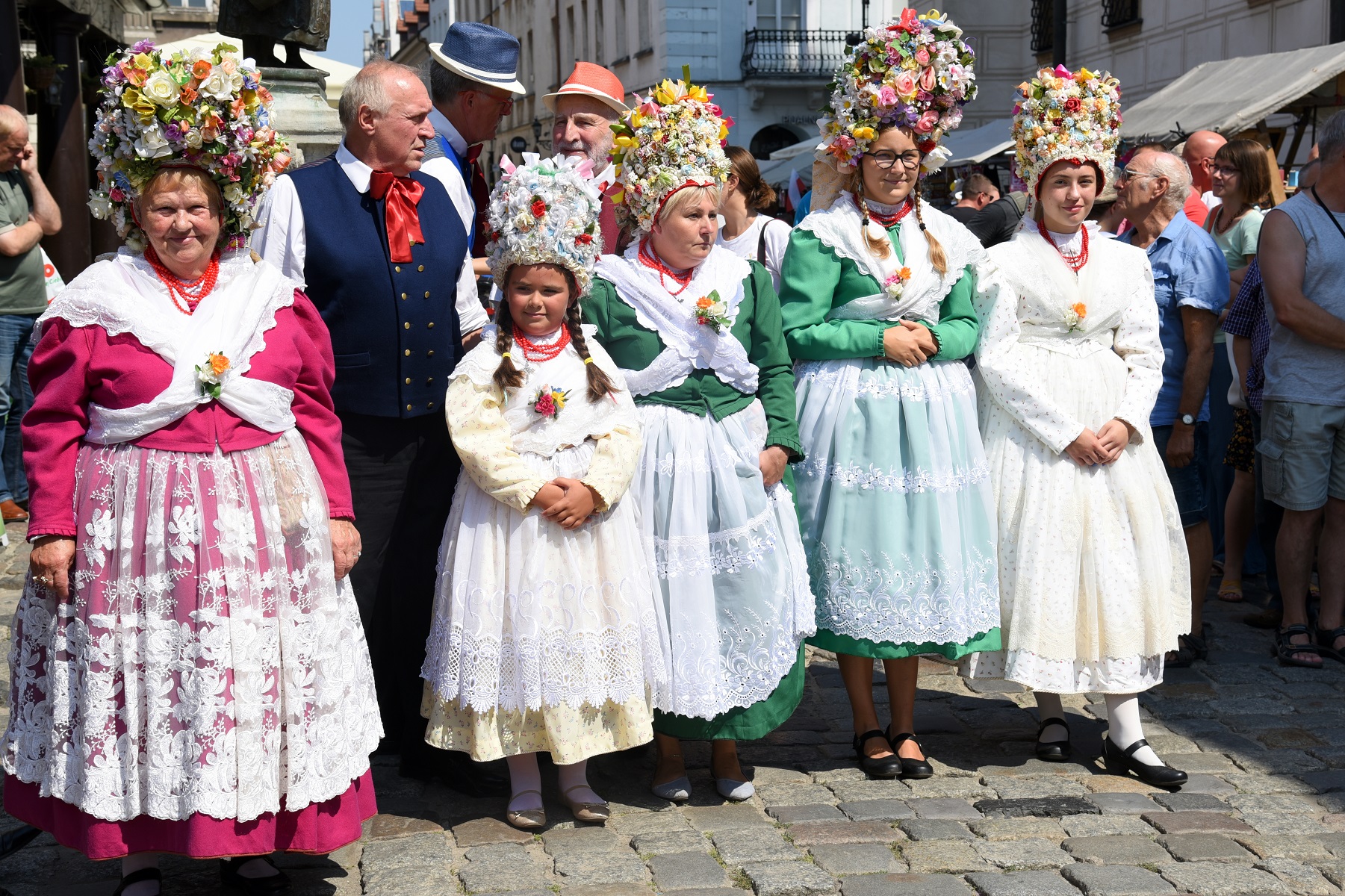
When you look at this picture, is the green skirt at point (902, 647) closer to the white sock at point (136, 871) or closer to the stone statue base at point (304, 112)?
the white sock at point (136, 871)

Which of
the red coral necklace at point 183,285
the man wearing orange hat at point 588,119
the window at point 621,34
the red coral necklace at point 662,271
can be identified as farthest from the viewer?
the window at point 621,34

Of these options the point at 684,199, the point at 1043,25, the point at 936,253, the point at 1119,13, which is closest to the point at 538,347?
the point at 684,199

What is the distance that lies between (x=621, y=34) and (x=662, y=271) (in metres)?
34.0

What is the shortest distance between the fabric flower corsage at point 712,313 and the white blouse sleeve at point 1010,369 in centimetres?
98

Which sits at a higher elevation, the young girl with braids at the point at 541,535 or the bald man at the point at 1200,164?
the bald man at the point at 1200,164

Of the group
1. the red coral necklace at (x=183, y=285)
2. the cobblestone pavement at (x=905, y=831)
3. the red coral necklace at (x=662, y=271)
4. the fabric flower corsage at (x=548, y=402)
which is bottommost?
the cobblestone pavement at (x=905, y=831)

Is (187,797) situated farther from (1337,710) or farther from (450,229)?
(1337,710)

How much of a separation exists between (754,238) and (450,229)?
7.32ft

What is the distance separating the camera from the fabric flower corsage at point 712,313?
4281mm

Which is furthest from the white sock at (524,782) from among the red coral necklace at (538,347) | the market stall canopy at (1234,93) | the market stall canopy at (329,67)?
the market stall canopy at (1234,93)

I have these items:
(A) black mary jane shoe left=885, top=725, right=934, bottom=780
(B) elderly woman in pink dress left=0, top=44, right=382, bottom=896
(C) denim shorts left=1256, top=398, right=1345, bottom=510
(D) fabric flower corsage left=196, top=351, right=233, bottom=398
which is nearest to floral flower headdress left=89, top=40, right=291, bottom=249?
(B) elderly woman in pink dress left=0, top=44, right=382, bottom=896

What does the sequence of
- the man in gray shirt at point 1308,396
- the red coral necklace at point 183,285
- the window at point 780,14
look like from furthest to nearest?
1. the window at point 780,14
2. the man in gray shirt at point 1308,396
3. the red coral necklace at point 183,285

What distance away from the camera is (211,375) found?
339 cm

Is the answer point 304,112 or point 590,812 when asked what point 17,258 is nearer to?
point 304,112
